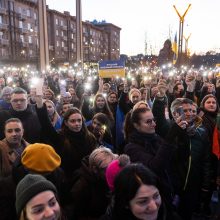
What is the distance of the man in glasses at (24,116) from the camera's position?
15.9 ft

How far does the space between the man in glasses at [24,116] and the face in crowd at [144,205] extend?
290 centimetres

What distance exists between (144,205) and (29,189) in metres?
0.84

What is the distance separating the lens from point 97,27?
111m

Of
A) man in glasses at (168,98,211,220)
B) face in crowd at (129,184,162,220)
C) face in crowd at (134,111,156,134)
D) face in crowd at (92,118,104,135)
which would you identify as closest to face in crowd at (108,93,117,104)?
face in crowd at (92,118,104,135)

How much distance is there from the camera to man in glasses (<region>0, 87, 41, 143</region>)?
486cm

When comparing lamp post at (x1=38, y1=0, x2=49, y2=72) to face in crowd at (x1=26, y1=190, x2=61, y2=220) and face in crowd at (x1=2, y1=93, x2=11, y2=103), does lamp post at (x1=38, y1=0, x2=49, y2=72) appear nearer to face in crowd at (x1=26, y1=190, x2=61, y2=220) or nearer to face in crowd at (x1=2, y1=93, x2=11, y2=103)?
face in crowd at (x1=2, y1=93, x2=11, y2=103)

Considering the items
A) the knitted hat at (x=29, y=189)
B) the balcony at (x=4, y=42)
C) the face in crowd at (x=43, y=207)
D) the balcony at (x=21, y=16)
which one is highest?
the balcony at (x=21, y=16)

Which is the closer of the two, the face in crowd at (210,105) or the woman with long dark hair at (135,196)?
the woman with long dark hair at (135,196)

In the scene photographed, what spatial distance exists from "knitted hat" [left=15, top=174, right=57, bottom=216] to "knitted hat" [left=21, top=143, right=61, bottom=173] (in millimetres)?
461

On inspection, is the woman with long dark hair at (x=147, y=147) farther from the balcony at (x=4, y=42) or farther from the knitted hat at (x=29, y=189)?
the balcony at (x=4, y=42)

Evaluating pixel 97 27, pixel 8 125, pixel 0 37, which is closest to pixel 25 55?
pixel 0 37

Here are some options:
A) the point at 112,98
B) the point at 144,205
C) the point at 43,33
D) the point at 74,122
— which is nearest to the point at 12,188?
the point at 144,205

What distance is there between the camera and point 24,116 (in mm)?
5070

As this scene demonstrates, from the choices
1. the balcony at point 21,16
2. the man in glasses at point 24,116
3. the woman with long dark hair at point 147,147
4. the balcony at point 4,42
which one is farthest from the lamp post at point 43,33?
the balcony at point 21,16
